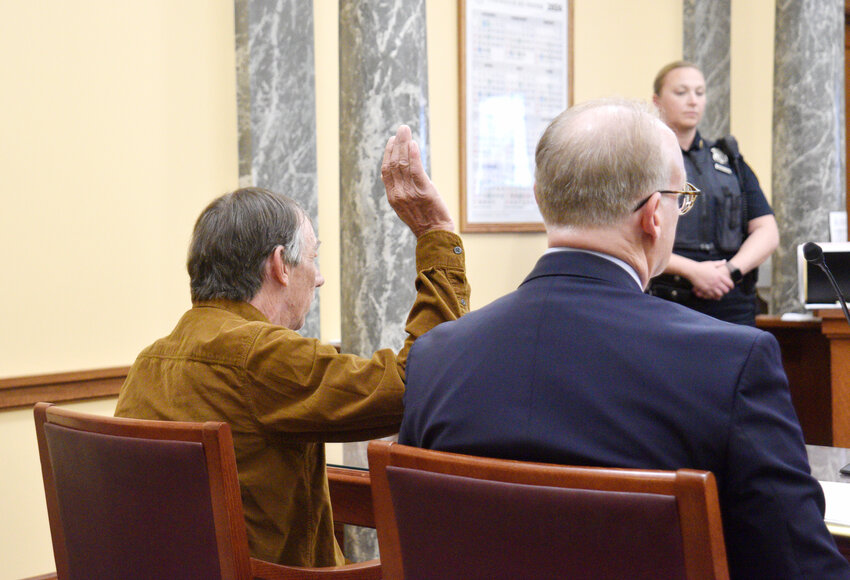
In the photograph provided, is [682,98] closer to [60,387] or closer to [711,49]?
[711,49]

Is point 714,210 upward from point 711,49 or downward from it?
downward

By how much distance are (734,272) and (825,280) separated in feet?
1.15

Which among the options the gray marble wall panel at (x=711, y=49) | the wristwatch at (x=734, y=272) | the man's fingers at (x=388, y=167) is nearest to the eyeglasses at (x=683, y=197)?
the man's fingers at (x=388, y=167)

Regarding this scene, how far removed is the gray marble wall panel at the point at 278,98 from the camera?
3750mm

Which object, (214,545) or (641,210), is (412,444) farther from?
(641,210)

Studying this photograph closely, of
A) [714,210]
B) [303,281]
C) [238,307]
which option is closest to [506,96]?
[714,210]

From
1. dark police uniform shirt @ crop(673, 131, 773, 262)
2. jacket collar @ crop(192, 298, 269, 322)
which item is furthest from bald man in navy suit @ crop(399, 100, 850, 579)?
dark police uniform shirt @ crop(673, 131, 773, 262)

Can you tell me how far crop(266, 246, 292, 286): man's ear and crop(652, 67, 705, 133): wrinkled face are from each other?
2.41 meters

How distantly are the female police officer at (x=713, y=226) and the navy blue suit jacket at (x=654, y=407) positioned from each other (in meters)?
2.60

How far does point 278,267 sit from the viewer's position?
1.80 m

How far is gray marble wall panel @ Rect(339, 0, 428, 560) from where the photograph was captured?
3453mm

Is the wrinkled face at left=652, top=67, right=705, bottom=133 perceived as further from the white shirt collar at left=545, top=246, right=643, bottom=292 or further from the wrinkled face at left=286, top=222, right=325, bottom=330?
the white shirt collar at left=545, top=246, right=643, bottom=292

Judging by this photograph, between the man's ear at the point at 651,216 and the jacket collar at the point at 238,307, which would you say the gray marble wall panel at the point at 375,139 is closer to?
the jacket collar at the point at 238,307

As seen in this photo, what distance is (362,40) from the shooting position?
3.44 m
